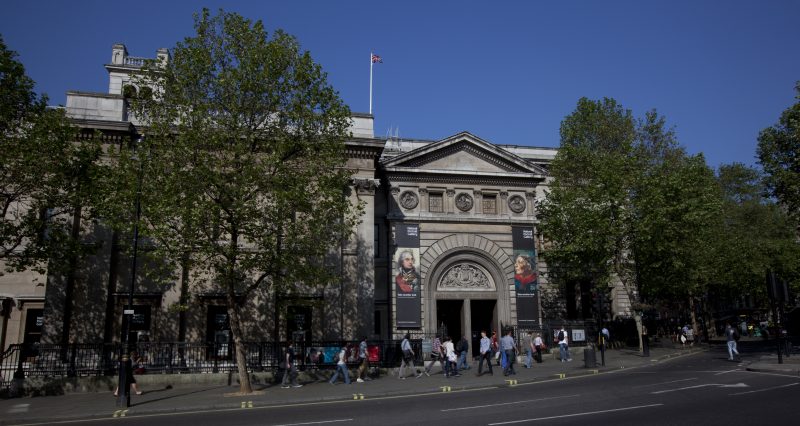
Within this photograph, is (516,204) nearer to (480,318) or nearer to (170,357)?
(480,318)

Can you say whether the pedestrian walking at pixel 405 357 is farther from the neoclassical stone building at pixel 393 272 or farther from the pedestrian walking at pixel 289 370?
the pedestrian walking at pixel 289 370

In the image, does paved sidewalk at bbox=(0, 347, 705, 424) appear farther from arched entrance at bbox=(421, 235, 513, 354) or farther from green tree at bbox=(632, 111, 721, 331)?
green tree at bbox=(632, 111, 721, 331)

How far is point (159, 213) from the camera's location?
18.8 metres

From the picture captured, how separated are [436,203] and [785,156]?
1804cm

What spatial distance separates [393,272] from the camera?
→ 32312 millimetres

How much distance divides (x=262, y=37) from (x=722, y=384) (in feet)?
63.1

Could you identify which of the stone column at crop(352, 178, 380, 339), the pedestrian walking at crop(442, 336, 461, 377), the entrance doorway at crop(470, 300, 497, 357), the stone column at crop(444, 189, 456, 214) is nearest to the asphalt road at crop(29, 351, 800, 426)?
the pedestrian walking at crop(442, 336, 461, 377)

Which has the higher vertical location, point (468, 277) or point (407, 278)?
point (468, 277)

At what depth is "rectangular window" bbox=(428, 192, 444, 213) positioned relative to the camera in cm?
3431

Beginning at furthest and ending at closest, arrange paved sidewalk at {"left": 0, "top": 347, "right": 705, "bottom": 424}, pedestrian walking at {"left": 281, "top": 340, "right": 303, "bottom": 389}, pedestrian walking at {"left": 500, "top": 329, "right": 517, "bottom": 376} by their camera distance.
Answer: pedestrian walking at {"left": 500, "top": 329, "right": 517, "bottom": 376}, pedestrian walking at {"left": 281, "top": 340, "right": 303, "bottom": 389}, paved sidewalk at {"left": 0, "top": 347, "right": 705, "bottom": 424}

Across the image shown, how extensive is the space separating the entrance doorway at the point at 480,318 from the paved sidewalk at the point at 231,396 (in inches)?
355

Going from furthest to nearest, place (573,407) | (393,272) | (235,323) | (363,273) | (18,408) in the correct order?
(393,272)
(363,273)
(235,323)
(18,408)
(573,407)

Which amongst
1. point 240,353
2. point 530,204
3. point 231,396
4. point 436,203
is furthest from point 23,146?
point 530,204

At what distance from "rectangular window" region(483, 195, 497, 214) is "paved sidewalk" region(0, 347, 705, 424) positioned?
11926 millimetres
